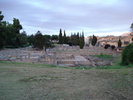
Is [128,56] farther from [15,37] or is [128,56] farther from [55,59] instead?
[15,37]

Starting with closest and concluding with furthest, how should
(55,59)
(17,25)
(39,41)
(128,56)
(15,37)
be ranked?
(128,56), (55,59), (39,41), (15,37), (17,25)

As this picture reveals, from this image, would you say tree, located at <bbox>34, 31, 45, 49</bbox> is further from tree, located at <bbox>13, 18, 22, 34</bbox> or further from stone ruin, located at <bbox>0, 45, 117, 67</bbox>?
tree, located at <bbox>13, 18, 22, 34</bbox>

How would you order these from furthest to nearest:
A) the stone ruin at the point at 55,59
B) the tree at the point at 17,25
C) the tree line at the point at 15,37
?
1. the tree at the point at 17,25
2. the tree line at the point at 15,37
3. the stone ruin at the point at 55,59

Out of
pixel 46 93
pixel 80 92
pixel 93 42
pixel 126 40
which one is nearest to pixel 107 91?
pixel 80 92

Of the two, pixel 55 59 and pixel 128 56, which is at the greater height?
pixel 128 56

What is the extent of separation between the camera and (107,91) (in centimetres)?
341

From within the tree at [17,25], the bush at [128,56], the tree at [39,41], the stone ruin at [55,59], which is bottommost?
the stone ruin at [55,59]

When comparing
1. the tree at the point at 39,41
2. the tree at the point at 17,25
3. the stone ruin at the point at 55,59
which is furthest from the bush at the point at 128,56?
the tree at the point at 17,25

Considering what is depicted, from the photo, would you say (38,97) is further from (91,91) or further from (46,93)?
(91,91)

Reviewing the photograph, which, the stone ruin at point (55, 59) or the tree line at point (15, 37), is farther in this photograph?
the tree line at point (15, 37)

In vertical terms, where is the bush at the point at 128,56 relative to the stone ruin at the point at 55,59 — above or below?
above

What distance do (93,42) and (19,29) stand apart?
143 ft

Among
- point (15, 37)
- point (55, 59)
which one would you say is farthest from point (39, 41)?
point (55, 59)

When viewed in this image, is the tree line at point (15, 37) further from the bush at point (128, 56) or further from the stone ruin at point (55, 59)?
the bush at point (128, 56)
